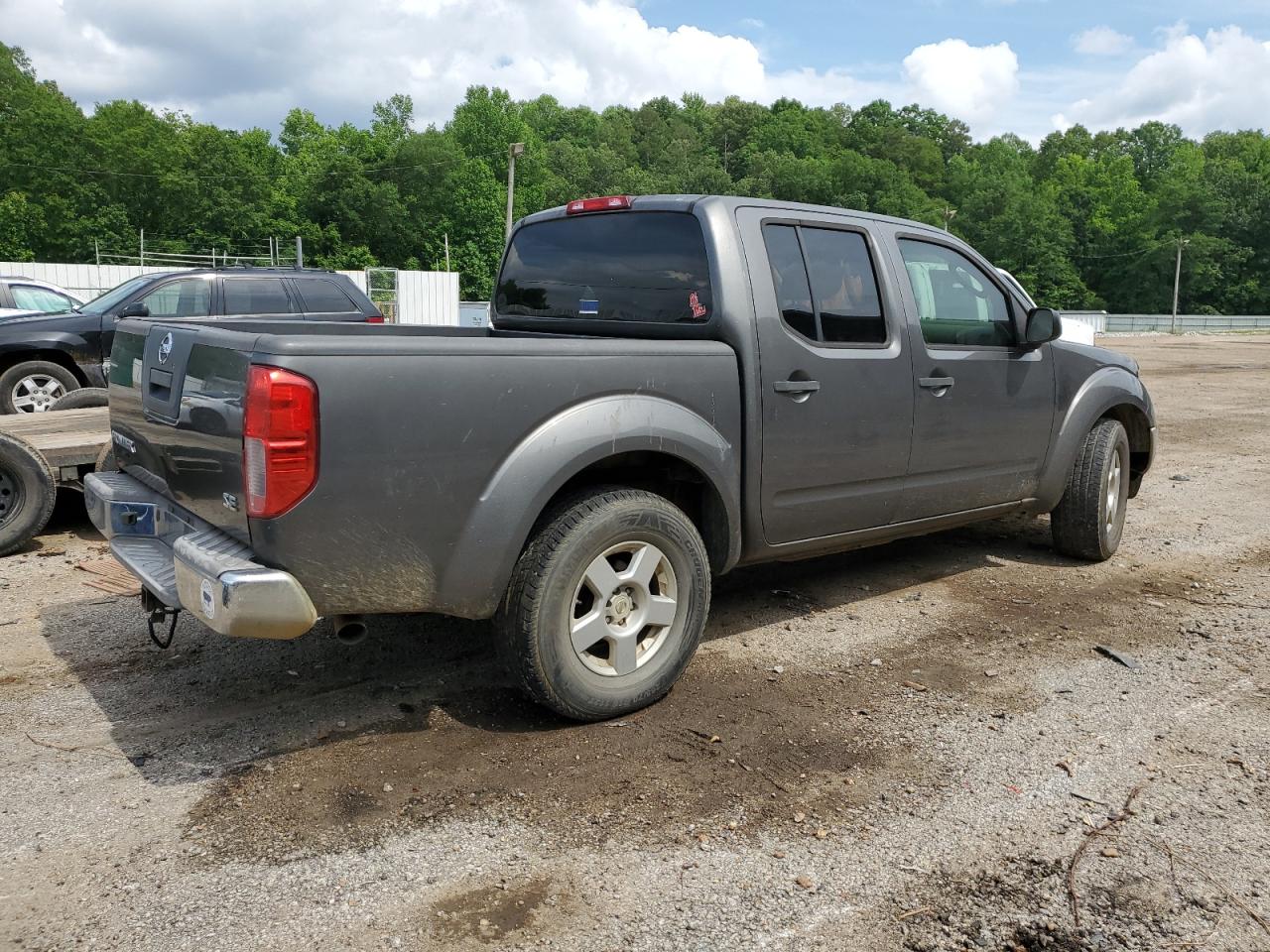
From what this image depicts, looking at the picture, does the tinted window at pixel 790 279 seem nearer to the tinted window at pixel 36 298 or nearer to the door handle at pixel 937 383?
the door handle at pixel 937 383

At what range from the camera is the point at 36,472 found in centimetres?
613

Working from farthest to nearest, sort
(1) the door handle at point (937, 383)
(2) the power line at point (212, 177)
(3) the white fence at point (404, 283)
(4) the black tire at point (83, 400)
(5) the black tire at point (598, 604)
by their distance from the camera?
(2) the power line at point (212, 177) < (3) the white fence at point (404, 283) < (4) the black tire at point (83, 400) < (1) the door handle at point (937, 383) < (5) the black tire at point (598, 604)

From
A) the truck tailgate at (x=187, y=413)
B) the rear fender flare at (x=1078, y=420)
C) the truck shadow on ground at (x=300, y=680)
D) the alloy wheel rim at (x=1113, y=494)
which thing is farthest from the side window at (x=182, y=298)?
the alloy wheel rim at (x=1113, y=494)

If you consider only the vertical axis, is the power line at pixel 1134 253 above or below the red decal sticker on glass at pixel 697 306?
above

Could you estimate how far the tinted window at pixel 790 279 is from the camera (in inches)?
173

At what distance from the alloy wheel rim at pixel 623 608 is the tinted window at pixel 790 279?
1.21 m

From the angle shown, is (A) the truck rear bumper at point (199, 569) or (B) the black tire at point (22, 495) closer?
(A) the truck rear bumper at point (199, 569)

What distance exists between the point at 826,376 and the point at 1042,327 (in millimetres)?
1616

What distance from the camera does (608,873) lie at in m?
2.89

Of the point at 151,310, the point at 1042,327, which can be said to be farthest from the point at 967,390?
the point at 151,310

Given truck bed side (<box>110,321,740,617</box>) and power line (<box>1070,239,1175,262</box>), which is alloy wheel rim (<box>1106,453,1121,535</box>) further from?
power line (<box>1070,239,1175,262</box>)

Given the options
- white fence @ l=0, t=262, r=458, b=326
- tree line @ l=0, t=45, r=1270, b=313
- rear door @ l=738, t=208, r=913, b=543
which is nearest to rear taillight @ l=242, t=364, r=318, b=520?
rear door @ l=738, t=208, r=913, b=543

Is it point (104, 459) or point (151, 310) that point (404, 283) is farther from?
point (104, 459)

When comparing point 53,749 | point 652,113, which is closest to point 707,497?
point 53,749
